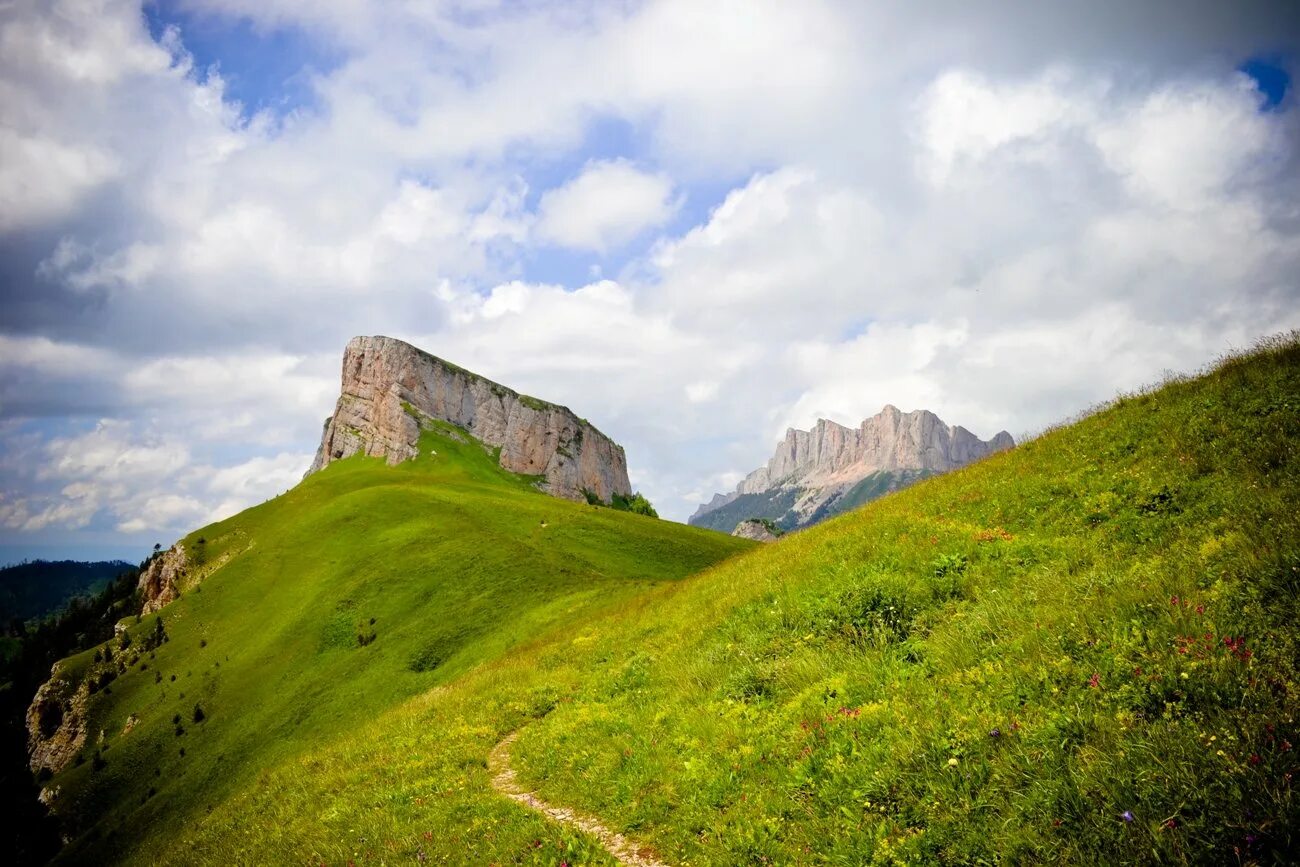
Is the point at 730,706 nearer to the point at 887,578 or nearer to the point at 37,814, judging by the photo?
the point at 887,578

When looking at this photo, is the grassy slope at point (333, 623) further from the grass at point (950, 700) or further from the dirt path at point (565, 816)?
the dirt path at point (565, 816)

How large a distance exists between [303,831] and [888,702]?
13.6m

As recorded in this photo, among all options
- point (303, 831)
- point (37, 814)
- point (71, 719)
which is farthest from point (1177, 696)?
point (71, 719)

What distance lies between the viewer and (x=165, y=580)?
10256 centimetres

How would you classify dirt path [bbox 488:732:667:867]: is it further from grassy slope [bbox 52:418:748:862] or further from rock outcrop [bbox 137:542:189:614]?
rock outcrop [bbox 137:542:189:614]

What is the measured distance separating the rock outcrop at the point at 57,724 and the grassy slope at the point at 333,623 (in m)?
2.79

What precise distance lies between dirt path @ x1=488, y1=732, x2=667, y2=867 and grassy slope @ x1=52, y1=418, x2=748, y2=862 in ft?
75.2

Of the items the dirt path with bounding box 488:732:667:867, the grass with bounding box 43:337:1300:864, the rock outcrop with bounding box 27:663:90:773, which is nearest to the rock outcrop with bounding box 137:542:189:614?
the rock outcrop with bounding box 27:663:90:773

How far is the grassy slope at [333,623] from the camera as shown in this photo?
156 ft

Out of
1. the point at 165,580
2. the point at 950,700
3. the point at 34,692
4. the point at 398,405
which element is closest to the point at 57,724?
the point at 165,580

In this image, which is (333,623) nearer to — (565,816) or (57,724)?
(57,724)

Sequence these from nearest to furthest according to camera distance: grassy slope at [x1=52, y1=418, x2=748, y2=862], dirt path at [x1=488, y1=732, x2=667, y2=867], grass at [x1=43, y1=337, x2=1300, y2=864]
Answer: grass at [x1=43, y1=337, x2=1300, y2=864] < dirt path at [x1=488, y1=732, x2=667, y2=867] < grassy slope at [x1=52, y1=418, x2=748, y2=862]

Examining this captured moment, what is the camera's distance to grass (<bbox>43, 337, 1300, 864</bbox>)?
20.6 feet

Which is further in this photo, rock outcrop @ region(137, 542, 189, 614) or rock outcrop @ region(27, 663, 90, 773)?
rock outcrop @ region(137, 542, 189, 614)
